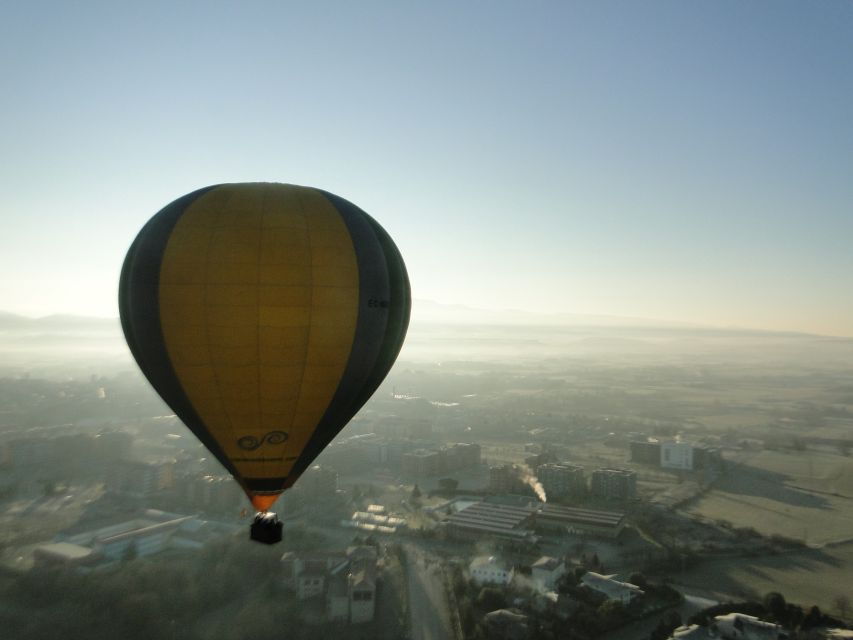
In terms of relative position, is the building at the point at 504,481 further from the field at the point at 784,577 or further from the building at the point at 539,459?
the field at the point at 784,577

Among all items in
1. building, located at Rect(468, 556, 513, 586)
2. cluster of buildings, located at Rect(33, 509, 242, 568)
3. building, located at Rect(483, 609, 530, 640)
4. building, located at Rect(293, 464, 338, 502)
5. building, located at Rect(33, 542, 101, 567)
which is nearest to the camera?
building, located at Rect(483, 609, 530, 640)

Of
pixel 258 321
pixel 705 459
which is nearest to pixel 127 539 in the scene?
pixel 258 321

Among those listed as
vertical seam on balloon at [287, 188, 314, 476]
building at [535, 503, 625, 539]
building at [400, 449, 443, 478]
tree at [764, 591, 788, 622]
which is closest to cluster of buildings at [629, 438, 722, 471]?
building at [535, 503, 625, 539]

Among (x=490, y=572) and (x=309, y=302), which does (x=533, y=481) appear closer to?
(x=490, y=572)

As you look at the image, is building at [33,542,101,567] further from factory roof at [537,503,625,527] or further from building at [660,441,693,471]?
building at [660,441,693,471]

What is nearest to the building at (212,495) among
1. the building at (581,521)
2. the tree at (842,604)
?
the building at (581,521)

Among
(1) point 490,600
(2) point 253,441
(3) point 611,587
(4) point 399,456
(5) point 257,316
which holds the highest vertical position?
(5) point 257,316

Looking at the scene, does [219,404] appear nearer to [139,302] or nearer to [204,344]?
[204,344]
